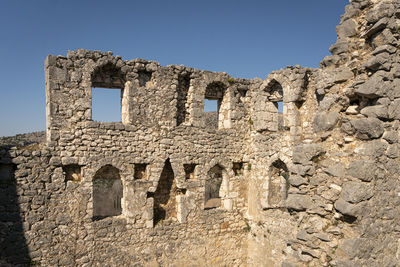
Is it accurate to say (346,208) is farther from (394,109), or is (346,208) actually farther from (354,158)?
(394,109)

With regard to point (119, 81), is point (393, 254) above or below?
below

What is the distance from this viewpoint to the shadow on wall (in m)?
7.94

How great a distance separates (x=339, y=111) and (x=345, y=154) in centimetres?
64

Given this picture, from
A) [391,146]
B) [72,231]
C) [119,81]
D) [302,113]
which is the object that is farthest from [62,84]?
[391,146]

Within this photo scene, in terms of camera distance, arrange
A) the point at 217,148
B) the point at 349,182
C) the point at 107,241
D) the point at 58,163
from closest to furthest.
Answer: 1. the point at 349,182
2. the point at 58,163
3. the point at 107,241
4. the point at 217,148

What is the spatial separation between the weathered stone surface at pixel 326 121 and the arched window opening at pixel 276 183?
5.60m

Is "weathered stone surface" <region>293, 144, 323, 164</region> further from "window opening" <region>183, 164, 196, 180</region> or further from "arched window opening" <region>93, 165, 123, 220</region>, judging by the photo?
"arched window opening" <region>93, 165, 123, 220</region>

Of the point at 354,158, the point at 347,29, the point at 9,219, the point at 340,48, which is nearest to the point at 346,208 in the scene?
the point at 354,158

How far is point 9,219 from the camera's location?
8000mm

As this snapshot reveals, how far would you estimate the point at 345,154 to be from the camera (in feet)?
14.1

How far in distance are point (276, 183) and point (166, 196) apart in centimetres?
348

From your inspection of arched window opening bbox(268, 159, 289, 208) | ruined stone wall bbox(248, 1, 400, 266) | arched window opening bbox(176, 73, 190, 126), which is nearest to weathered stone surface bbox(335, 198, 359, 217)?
ruined stone wall bbox(248, 1, 400, 266)

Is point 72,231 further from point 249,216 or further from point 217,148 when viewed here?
point 249,216

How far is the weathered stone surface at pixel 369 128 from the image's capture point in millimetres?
4137
